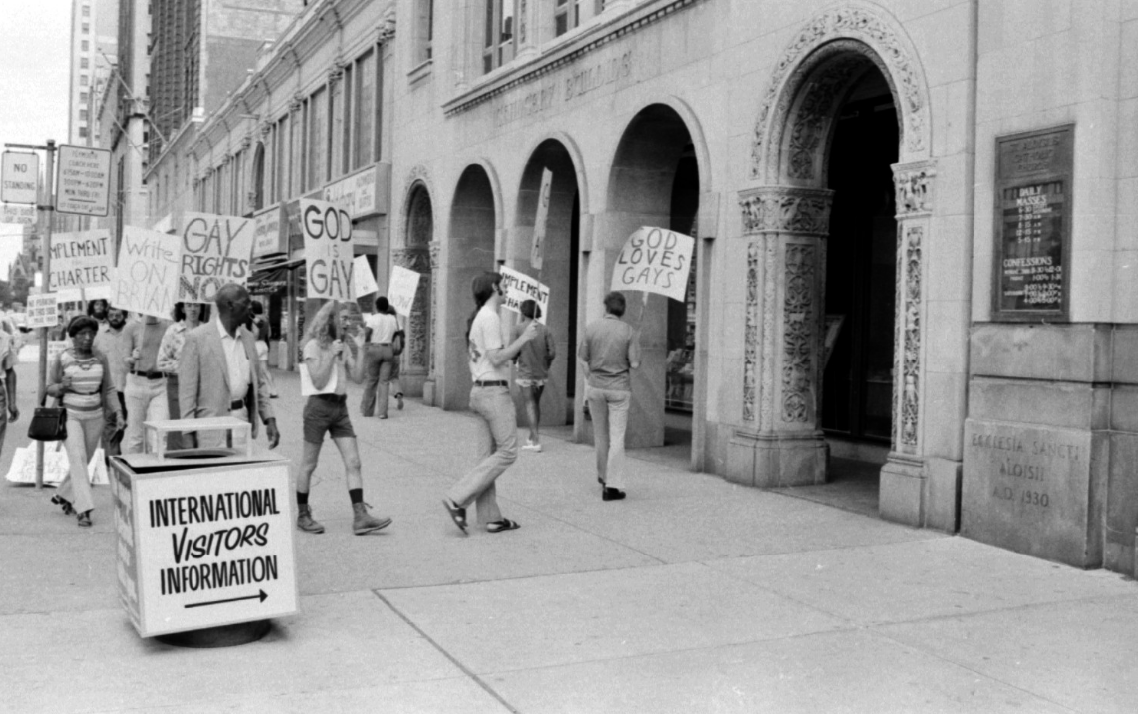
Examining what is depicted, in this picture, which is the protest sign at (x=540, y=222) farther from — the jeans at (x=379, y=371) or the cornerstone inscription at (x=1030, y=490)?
the cornerstone inscription at (x=1030, y=490)

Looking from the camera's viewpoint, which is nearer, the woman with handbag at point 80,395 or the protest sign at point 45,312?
the woman with handbag at point 80,395

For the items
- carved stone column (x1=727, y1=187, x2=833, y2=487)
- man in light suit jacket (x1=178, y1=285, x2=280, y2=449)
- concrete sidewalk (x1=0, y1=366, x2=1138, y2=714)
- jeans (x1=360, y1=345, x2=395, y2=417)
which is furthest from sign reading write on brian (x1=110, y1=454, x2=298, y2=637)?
jeans (x1=360, y1=345, x2=395, y2=417)

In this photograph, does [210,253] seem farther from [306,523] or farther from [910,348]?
[910,348]

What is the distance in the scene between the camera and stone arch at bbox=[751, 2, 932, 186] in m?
9.52

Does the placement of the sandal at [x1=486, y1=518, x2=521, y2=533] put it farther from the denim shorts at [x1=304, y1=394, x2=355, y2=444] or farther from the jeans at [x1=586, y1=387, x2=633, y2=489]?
the jeans at [x1=586, y1=387, x2=633, y2=489]

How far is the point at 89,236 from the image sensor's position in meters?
13.6

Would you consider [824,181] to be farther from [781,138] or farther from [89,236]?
[89,236]

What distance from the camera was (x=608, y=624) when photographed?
6457 mm

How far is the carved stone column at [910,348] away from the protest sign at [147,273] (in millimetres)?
6508

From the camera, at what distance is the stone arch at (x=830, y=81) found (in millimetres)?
9516

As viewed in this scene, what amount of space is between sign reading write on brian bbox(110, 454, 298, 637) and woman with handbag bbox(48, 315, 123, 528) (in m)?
3.42

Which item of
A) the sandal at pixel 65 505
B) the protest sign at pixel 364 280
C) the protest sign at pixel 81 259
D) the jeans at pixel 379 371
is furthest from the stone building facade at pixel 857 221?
the protest sign at pixel 81 259

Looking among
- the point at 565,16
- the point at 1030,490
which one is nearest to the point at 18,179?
the point at 565,16

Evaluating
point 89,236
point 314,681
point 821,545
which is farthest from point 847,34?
point 89,236
